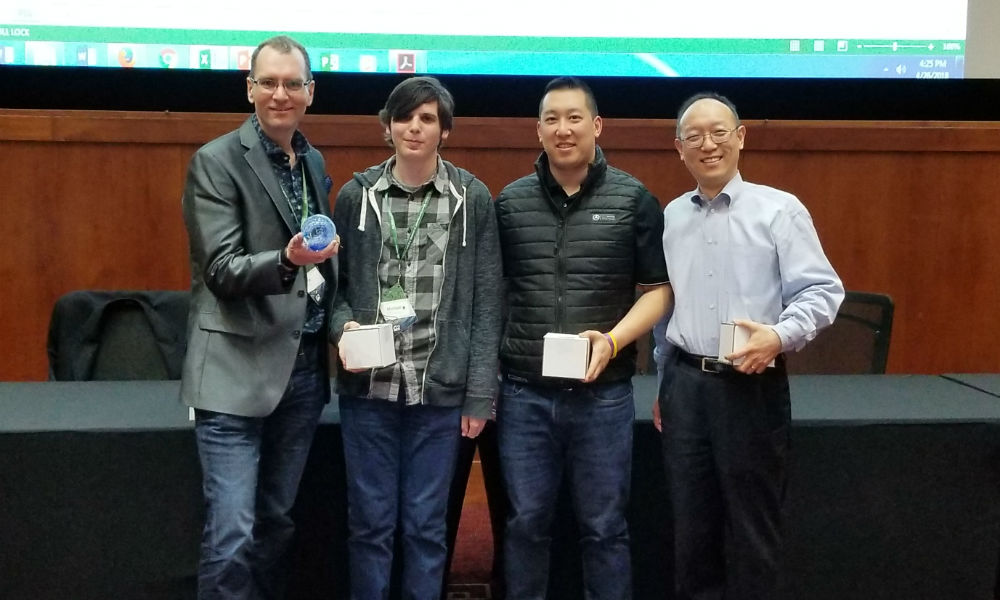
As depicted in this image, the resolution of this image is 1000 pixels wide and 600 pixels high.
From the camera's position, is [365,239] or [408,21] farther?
[408,21]

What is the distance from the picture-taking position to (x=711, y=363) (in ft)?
6.06

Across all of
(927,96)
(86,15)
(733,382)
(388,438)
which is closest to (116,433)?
(388,438)

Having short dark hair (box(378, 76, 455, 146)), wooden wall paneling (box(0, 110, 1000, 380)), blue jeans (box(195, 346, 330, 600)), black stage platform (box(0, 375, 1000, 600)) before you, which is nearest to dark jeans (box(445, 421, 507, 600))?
black stage platform (box(0, 375, 1000, 600))

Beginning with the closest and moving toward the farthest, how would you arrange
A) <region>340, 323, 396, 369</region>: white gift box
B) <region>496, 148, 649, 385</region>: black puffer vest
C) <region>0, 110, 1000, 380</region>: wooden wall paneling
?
<region>340, 323, 396, 369</region>: white gift box, <region>496, 148, 649, 385</region>: black puffer vest, <region>0, 110, 1000, 380</region>: wooden wall paneling

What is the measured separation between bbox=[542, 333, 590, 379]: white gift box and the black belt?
1.00ft

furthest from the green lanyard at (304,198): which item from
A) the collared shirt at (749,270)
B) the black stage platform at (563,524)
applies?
the collared shirt at (749,270)

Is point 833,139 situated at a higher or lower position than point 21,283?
higher

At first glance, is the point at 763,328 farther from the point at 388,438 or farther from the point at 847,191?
the point at 847,191

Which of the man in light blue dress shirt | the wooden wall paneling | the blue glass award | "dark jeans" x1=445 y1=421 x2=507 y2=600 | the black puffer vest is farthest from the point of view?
the wooden wall paneling

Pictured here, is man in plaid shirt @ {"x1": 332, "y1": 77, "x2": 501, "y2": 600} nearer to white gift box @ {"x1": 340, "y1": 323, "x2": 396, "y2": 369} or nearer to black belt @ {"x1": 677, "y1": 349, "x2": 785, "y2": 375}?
white gift box @ {"x1": 340, "y1": 323, "x2": 396, "y2": 369}

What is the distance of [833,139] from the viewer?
11.4 feet

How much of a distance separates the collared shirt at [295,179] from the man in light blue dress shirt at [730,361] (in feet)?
2.92

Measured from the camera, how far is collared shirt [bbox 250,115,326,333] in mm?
1853

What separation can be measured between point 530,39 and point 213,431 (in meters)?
2.31
